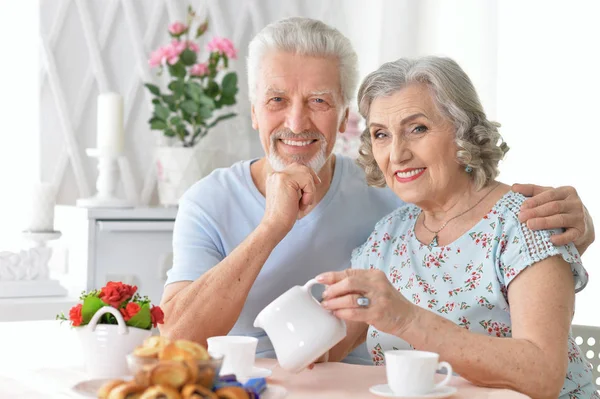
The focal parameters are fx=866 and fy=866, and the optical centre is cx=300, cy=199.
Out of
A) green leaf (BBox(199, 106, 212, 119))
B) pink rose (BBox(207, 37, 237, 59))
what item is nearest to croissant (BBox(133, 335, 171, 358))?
green leaf (BBox(199, 106, 212, 119))

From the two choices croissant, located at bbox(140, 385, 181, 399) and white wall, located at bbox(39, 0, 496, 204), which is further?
white wall, located at bbox(39, 0, 496, 204)

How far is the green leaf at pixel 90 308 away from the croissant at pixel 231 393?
1.26ft

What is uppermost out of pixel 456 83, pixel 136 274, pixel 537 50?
pixel 537 50

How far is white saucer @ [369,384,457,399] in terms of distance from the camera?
1.16 meters

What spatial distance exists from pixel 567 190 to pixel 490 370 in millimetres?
387

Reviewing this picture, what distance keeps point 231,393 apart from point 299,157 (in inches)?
36.0

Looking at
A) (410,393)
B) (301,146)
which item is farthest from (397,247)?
(410,393)

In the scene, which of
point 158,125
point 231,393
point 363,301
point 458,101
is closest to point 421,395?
point 363,301

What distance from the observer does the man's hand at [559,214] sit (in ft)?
4.67

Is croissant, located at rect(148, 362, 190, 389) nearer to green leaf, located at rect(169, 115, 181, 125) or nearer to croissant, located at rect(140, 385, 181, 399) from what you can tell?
croissant, located at rect(140, 385, 181, 399)

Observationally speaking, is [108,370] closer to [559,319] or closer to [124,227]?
[559,319]

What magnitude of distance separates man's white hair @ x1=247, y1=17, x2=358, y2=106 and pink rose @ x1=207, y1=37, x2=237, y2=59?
1041 millimetres

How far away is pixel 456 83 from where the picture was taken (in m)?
1.55

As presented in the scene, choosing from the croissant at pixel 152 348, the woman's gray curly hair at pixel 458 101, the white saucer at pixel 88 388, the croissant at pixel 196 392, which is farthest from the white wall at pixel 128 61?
A: the croissant at pixel 196 392
